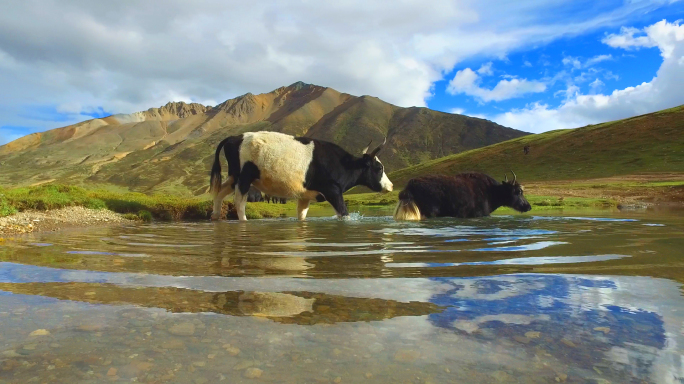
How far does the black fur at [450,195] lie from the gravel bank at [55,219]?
26.7ft

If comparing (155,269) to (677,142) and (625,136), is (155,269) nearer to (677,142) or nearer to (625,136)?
(677,142)

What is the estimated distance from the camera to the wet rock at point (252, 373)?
1642 mm

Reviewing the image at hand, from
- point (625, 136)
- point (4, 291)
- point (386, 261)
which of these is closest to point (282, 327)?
point (4, 291)

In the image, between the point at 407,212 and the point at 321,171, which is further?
the point at 321,171

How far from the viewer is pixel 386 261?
4516mm

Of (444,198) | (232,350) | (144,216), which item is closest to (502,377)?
(232,350)

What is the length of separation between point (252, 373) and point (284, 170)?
1131 cm

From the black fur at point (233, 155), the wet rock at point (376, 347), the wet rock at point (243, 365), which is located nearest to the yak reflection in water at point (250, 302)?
the wet rock at point (376, 347)

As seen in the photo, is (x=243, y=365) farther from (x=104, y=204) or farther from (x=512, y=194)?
(x=512, y=194)

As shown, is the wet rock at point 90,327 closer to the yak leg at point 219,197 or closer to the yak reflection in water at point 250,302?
the yak reflection in water at point 250,302

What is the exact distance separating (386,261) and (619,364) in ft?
9.39

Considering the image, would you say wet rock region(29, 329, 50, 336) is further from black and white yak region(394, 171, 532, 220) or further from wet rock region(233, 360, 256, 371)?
black and white yak region(394, 171, 532, 220)

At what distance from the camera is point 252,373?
1669mm

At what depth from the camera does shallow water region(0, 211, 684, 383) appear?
1.70 m
